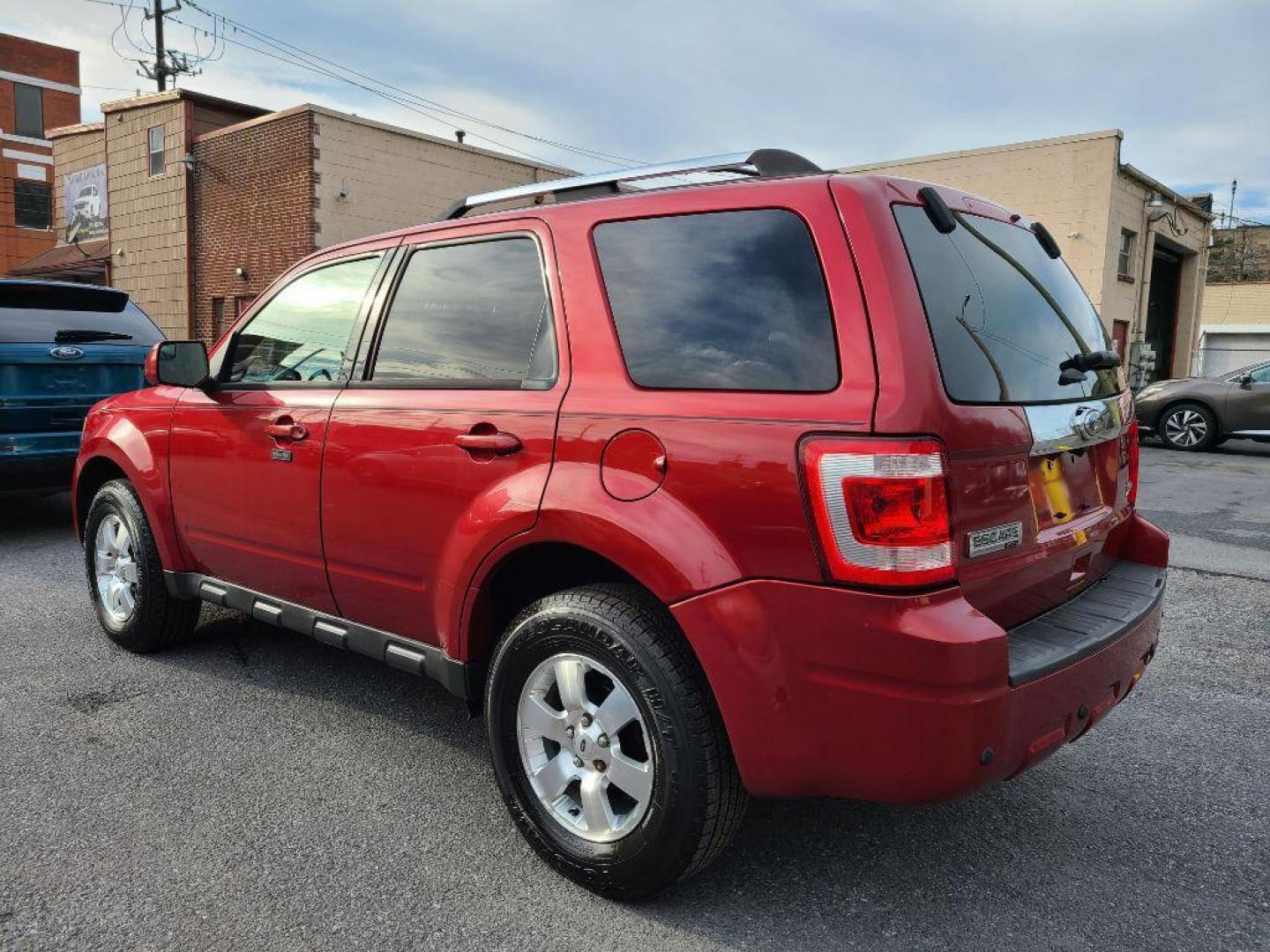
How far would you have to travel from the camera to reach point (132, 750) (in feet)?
11.0

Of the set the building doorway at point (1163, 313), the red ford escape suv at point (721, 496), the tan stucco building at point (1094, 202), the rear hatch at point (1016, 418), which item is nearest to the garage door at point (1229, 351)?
the building doorway at point (1163, 313)

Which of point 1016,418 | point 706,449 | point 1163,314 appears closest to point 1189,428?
point 1163,314

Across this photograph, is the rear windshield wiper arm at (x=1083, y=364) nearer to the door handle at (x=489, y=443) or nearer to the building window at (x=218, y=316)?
the door handle at (x=489, y=443)

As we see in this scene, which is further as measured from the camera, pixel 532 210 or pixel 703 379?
pixel 532 210

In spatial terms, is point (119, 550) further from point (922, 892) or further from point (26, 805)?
point (922, 892)

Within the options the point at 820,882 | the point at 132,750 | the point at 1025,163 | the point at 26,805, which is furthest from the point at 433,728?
the point at 1025,163

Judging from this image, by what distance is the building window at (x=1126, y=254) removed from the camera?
21.1 metres

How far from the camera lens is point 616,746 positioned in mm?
2455

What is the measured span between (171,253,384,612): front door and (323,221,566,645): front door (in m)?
0.15

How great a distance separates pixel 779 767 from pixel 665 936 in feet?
1.85

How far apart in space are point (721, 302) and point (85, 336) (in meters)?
6.13

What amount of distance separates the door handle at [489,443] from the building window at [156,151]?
79.1 ft

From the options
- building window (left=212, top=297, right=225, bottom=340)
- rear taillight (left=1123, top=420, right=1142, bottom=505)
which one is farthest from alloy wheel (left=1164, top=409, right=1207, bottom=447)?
building window (left=212, top=297, right=225, bottom=340)

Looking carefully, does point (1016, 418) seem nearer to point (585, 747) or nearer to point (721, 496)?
point (721, 496)
